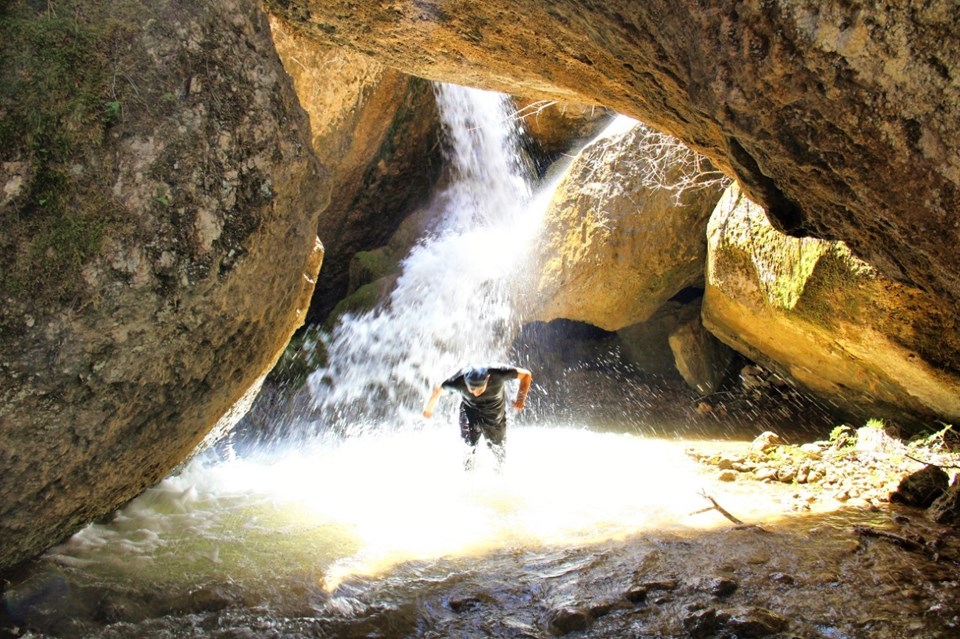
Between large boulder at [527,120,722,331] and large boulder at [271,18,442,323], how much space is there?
2.99m

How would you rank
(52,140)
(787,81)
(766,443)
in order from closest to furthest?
(787,81) → (52,140) → (766,443)

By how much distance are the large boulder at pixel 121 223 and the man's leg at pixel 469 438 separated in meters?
2.67

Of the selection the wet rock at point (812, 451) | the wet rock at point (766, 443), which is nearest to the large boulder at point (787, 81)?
the wet rock at point (812, 451)

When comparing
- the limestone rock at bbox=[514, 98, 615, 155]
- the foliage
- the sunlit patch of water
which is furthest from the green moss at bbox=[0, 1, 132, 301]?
the limestone rock at bbox=[514, 98, 615, 155]

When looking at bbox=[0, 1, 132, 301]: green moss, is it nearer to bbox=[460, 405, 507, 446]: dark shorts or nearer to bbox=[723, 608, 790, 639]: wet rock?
bbox=[723, 608, 790, 639]: wet rock

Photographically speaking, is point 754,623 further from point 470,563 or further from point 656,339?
point 656,339

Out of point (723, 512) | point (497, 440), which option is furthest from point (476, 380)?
point (723, 512)

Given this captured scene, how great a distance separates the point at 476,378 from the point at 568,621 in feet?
8.53

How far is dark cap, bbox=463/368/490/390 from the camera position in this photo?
5160mm

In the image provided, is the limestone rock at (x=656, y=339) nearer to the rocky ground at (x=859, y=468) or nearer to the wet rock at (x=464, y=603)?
the rocky ground at (x=859, y=468)

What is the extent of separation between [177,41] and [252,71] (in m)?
0.37

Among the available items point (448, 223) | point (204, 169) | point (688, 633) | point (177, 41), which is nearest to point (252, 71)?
point (177, 41)

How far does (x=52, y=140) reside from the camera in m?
2.70

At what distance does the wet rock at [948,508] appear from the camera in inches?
141
